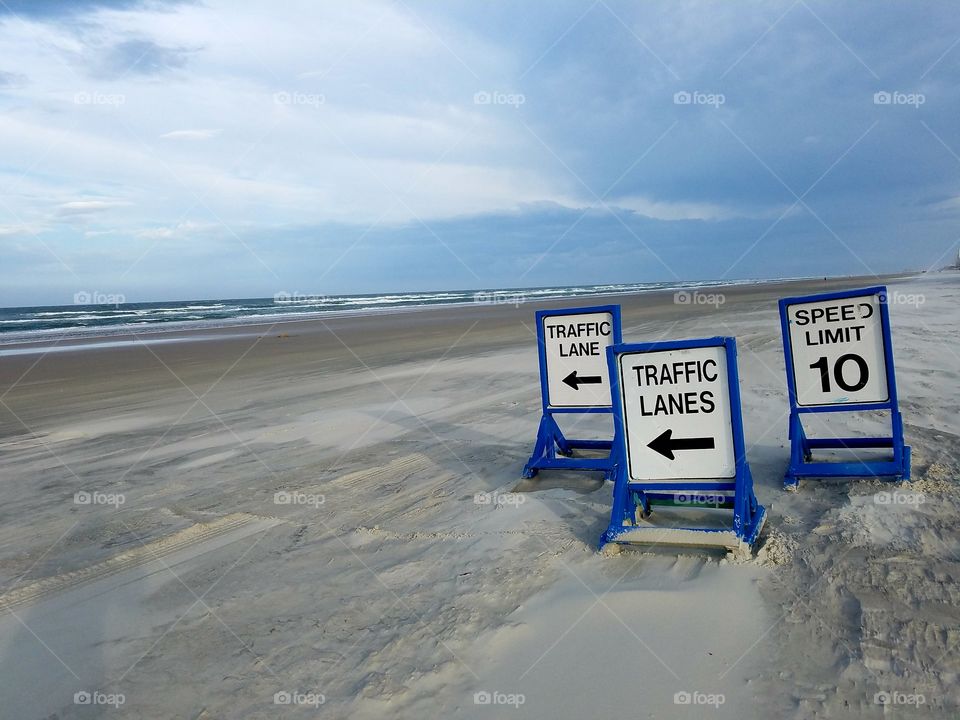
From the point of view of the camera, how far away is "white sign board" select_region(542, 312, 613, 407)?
625 cm

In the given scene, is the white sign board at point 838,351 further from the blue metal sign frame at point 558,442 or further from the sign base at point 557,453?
the sign base at point 557,453

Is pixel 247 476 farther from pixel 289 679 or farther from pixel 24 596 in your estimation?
pixel 289 679

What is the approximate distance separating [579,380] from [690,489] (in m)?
2.06

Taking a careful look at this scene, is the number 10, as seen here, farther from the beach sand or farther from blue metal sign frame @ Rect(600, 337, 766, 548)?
blue metal sign frame @ Rect(600, 337, 766, 548)

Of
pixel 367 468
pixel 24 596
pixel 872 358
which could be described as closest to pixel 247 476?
pixel 367 468

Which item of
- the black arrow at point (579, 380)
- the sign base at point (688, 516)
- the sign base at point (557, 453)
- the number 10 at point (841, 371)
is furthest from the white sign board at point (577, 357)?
the number 10 at point (841, 371)

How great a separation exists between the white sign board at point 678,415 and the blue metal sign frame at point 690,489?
0.14 feet

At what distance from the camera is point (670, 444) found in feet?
14.8

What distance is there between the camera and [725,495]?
4.61 m

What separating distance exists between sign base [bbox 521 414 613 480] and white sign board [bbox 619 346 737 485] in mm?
1085

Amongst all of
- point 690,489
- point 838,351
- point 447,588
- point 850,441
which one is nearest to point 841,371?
point 838,351

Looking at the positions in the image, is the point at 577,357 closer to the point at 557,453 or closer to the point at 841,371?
the point at 557,453

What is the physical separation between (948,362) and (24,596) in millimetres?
10961

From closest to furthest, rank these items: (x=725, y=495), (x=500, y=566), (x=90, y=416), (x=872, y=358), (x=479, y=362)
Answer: (x=500, y=566) < (x=725, y=495) < (x=872, y=358) < (x=90, y=416) < (x=479, y=362)
